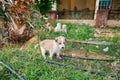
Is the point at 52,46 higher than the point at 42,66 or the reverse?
higher

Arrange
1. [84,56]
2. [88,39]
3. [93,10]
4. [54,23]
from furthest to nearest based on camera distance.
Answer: [93,10] → [54,23] → [88,39] → [84,56]

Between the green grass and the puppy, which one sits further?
the puppy

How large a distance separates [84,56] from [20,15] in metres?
2.04

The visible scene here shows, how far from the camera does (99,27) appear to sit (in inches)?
233

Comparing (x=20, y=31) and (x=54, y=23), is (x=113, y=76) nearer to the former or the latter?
(x=20, y=31)

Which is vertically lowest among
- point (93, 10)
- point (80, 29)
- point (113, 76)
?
point (113, 76)

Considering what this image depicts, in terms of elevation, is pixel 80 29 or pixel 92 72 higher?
pixel 80 29

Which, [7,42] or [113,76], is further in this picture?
[7,42]

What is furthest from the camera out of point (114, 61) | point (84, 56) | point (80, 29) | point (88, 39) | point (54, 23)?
point (54, 23)

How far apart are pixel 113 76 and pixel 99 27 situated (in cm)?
292

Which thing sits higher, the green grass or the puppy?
the puppy

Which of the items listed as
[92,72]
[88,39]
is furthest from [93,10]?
[92,72]

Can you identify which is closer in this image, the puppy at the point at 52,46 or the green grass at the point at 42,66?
the green grass at the point at 42,66

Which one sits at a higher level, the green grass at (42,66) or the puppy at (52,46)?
the puppy at (52,46)
